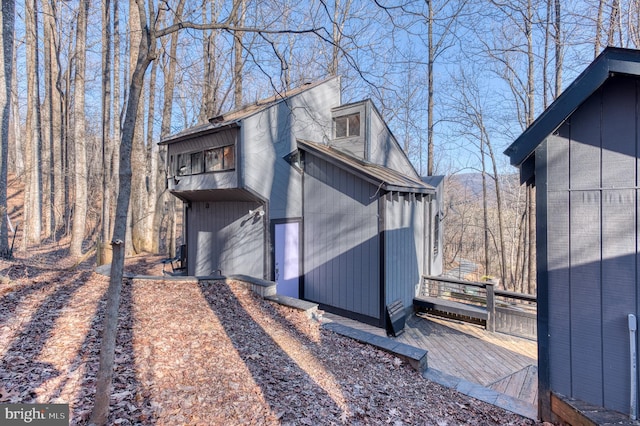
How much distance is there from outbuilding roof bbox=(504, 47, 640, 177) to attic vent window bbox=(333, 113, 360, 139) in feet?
19.4

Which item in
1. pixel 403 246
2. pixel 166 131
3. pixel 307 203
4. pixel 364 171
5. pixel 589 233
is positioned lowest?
pixel 403 246

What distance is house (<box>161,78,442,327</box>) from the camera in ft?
23.8

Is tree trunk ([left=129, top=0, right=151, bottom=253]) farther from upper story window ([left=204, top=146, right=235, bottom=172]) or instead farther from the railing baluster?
the railing baluster

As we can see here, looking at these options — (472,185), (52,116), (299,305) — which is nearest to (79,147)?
(52,116)

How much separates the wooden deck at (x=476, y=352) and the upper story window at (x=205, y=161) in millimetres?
4478

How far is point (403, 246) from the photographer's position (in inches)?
314

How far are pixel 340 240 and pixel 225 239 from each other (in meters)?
3.27

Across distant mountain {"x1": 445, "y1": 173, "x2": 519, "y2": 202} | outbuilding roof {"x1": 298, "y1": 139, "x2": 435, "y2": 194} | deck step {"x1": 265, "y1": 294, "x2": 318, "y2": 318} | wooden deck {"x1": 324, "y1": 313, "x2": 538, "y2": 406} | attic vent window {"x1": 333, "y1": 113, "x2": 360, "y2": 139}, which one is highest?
attic vent window {"x1": 333, "y1": 113, "x2": 360, "y2": 139}

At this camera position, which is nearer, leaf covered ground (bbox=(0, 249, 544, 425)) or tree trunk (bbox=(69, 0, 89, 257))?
leaf covered ground (bbox=(0, 249, 544, 425))

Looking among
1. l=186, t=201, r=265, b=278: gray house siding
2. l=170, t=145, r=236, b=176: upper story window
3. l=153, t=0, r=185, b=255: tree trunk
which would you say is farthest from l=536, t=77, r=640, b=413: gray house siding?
l=153, t=0, r=185, b=255: tree trunk

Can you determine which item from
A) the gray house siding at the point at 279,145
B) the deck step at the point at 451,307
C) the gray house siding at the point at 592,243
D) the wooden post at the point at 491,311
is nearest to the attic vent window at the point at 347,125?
the gray house siding at the point at 279,145

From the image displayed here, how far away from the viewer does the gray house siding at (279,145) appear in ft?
24.5

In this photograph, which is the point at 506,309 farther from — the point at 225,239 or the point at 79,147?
the point at 79,147

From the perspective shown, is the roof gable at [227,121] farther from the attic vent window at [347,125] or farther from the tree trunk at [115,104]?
the tree trunk at [115,104]
